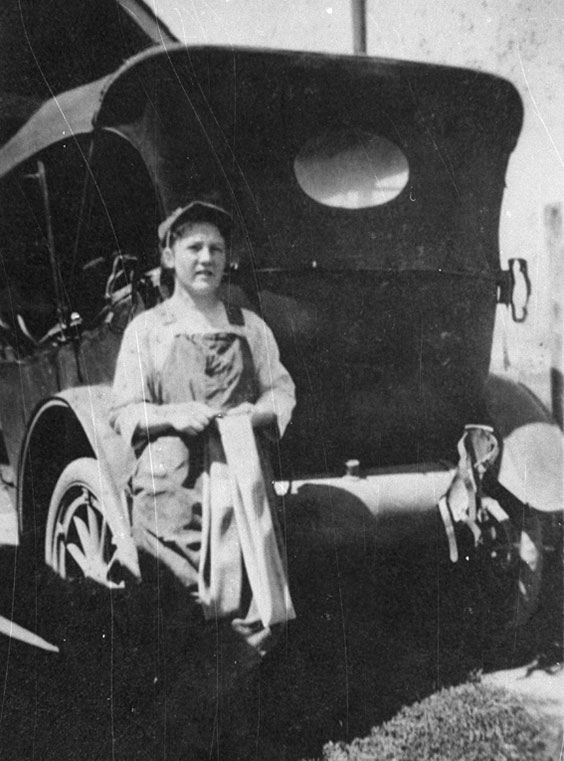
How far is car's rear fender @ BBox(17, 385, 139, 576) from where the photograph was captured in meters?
2.48

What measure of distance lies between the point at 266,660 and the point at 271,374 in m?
1.00

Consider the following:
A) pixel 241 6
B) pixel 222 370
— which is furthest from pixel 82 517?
pixel 241 6

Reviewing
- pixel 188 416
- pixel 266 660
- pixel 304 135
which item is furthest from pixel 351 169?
pixel 266 660

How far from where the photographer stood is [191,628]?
8.00 feet

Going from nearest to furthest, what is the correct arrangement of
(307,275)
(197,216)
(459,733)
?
(197,216) → (307,275) → (459,733)

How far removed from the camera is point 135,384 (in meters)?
2.45

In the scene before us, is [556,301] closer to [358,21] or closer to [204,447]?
[358,21]

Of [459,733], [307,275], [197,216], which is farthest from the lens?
[459,733]

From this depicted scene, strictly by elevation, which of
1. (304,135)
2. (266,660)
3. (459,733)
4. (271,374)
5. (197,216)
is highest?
(304,135)

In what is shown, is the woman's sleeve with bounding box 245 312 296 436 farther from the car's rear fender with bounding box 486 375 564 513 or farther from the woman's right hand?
the car's rear fender with bounding box 486 375 564 513

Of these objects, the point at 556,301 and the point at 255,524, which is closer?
the point at 255,524

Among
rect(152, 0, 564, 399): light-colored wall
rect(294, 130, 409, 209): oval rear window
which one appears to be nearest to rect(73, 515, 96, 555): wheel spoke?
rect(294, 130, 409, 209): oval rear window

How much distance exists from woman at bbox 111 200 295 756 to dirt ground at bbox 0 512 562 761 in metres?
0.12

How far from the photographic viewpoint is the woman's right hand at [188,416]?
2418mm
